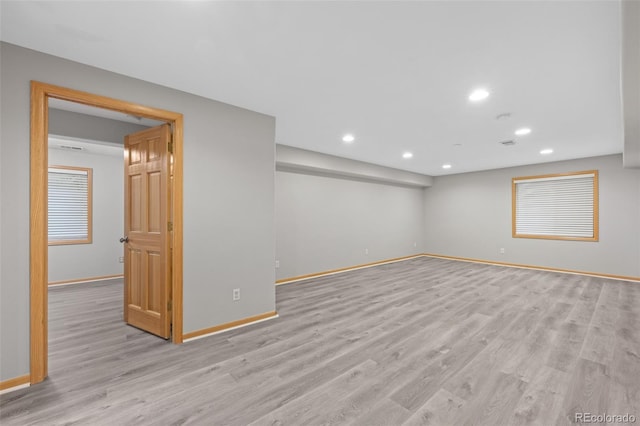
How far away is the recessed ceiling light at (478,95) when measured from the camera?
280 centimetres


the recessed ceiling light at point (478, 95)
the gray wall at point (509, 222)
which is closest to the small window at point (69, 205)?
the recessed ceiling light at point (478, 95)

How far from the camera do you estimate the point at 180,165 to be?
111 inches

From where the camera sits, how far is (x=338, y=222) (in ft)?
21.1

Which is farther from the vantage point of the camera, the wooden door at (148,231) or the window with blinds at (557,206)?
the window with blinds at (557,206)

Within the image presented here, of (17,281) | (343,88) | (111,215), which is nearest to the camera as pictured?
(17,281)

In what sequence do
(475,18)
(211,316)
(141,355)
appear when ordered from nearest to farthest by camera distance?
(475,18) → (141,355) → (211,316)

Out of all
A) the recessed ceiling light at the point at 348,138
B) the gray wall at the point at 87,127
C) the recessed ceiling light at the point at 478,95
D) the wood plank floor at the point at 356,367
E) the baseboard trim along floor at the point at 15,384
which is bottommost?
the wood plank floor at the point at 356,367

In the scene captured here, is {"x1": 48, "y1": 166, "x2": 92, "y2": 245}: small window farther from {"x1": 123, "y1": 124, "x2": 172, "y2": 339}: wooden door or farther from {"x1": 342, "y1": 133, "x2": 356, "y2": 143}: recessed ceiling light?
{"x1": 342, "y1": 133, "x2": 356, "y2": 143}: recessed ceiling light

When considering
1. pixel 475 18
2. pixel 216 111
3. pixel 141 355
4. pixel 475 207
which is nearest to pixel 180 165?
pixel 216 111

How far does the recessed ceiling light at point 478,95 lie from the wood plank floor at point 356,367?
8.36 feet

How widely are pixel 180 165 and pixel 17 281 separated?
4.92 ft

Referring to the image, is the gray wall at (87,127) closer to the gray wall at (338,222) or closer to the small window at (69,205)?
the gray wall at (338,222)

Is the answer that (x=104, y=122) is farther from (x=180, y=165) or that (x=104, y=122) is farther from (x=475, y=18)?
(x=475, y=18)

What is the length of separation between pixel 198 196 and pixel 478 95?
314cm
